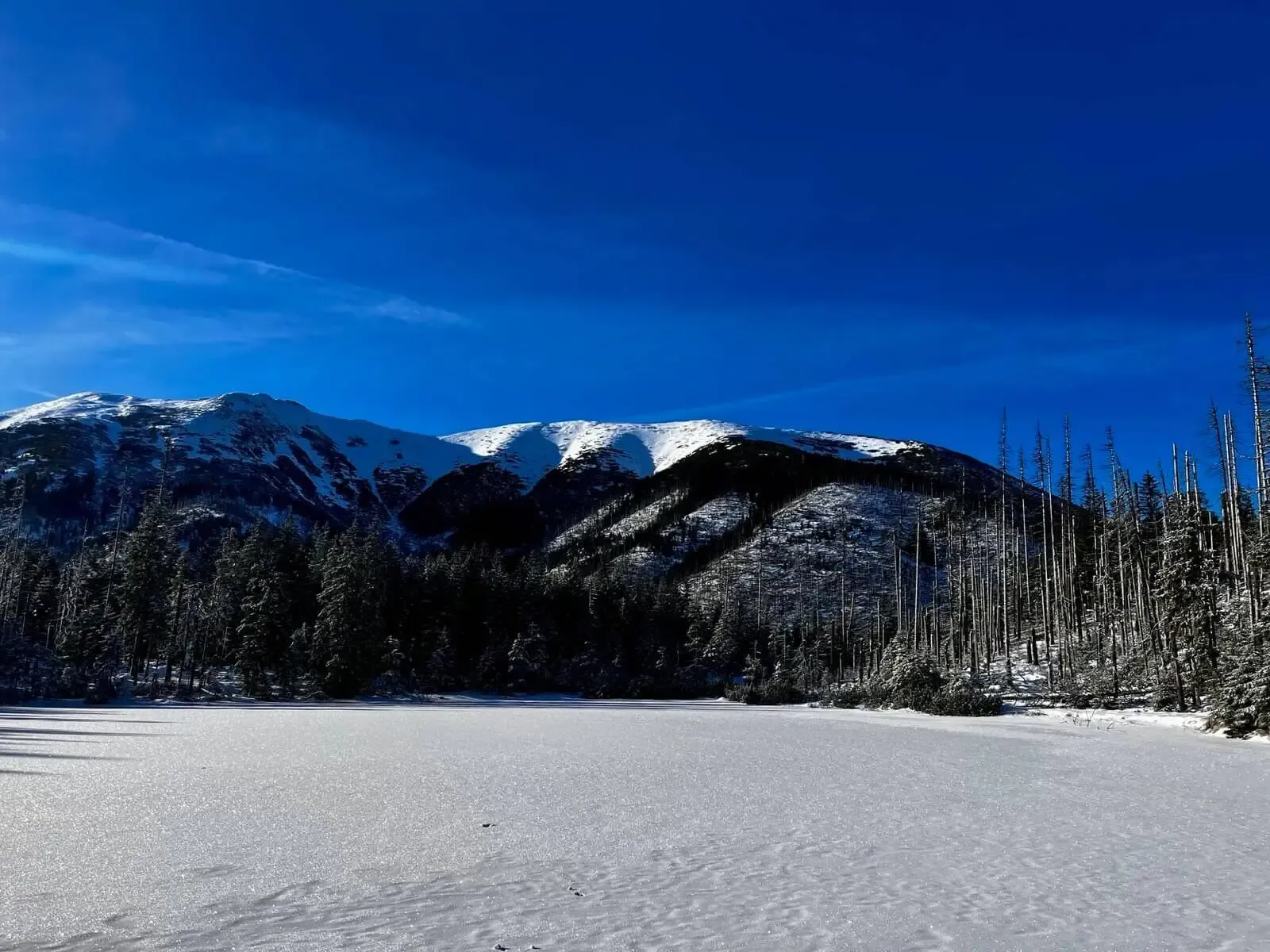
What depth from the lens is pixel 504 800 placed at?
440 inches

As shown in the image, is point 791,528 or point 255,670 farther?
point 791,528

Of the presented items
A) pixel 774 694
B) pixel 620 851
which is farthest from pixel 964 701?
pixel 620 851

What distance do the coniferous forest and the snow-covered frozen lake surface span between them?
54.7 feet

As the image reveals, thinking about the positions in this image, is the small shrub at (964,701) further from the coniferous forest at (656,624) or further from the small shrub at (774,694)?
the small shrub at (774,694)

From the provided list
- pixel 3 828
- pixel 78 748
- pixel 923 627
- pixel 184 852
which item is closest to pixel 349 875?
pixel 184 852

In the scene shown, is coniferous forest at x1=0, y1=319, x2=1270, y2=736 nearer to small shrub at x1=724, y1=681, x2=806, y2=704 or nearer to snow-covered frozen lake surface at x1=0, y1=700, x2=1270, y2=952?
small shrub at x1=724, y1=681, x2=806, y2=704

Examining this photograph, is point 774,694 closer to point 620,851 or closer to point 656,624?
point 656,624

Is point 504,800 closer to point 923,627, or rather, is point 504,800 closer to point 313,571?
point 313,571

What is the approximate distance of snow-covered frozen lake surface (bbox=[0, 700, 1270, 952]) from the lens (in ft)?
18.6

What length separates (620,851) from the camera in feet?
26.9

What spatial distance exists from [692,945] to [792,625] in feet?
298

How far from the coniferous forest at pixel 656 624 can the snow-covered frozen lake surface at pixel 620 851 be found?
16.7 metres

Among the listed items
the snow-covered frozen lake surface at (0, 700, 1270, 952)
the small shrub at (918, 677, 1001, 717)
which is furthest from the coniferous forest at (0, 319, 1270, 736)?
the snow-covered frozen lake surface at (0, 700, 1270, 952)

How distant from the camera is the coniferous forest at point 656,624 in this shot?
1309 inches
